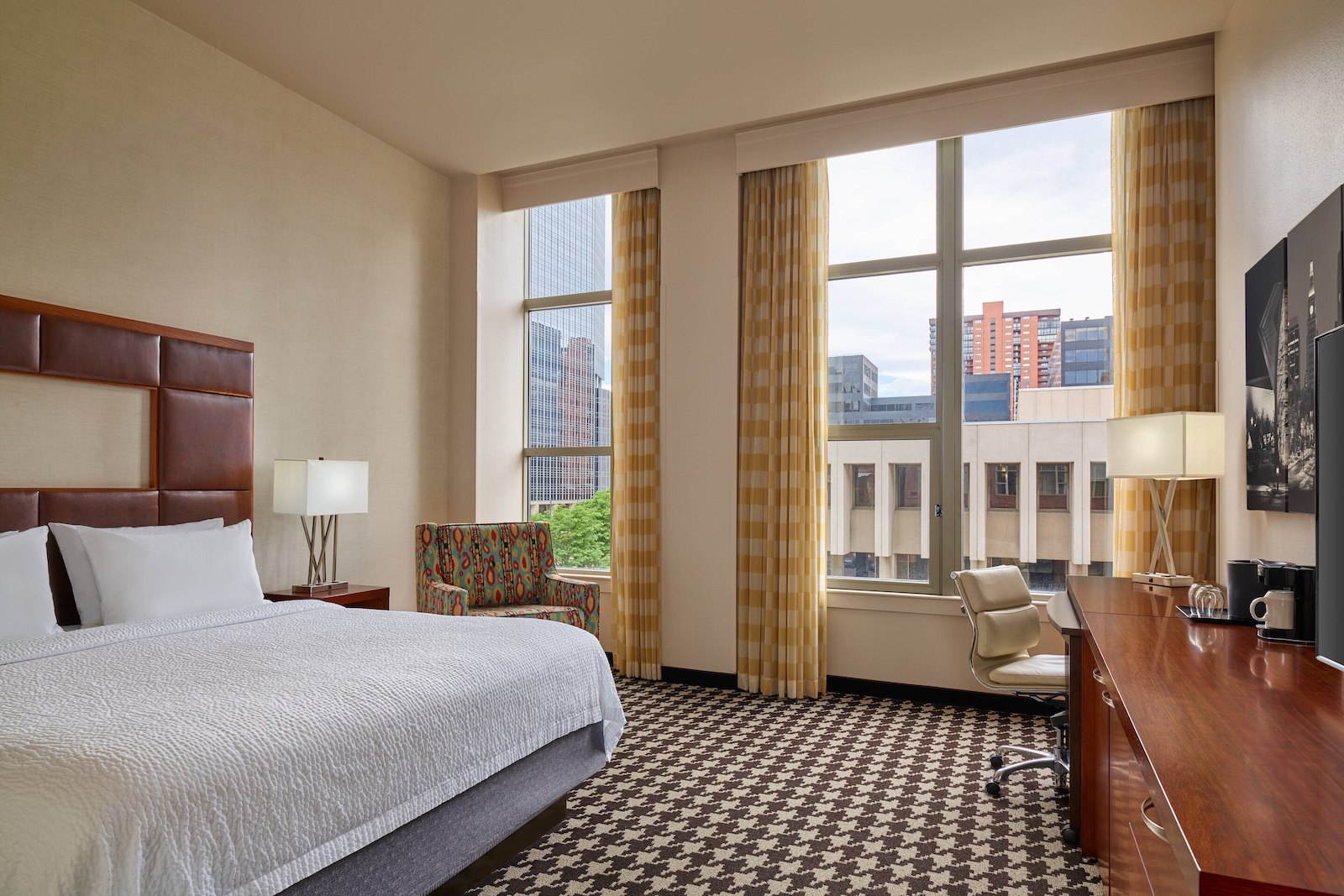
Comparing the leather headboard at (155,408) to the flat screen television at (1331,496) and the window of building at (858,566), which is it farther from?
the flat screen television at (1331,496)

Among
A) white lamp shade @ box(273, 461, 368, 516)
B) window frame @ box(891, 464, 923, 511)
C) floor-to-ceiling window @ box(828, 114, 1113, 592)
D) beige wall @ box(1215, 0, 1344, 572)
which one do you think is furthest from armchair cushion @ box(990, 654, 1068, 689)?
white lamp shade @ box(273, 461, 368, 516)

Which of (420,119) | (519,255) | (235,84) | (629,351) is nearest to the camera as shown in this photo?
(235,84)

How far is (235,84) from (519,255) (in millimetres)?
2243

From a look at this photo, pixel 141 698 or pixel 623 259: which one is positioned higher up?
pixel 623 259

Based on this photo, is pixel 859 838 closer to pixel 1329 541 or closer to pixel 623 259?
pixel 1329 541

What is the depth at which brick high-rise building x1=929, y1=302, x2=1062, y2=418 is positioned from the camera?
4.55 metres

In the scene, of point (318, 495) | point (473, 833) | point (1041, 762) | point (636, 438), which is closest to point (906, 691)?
point (1041, 762)

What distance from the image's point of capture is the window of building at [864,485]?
4.94 meters

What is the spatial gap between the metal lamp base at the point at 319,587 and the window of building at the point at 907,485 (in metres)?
3.23

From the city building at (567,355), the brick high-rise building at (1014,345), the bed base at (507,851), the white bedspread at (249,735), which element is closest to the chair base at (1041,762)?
the white bedspread at (249,735)

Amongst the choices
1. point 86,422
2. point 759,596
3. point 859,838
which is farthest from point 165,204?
point 859,838

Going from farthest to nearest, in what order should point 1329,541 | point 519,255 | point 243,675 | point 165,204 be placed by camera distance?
point 519,255 → point 165,204 → point 243,675 → point 1329,541

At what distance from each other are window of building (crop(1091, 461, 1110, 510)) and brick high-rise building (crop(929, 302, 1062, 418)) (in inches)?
20.3

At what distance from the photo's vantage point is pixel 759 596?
4.95m
